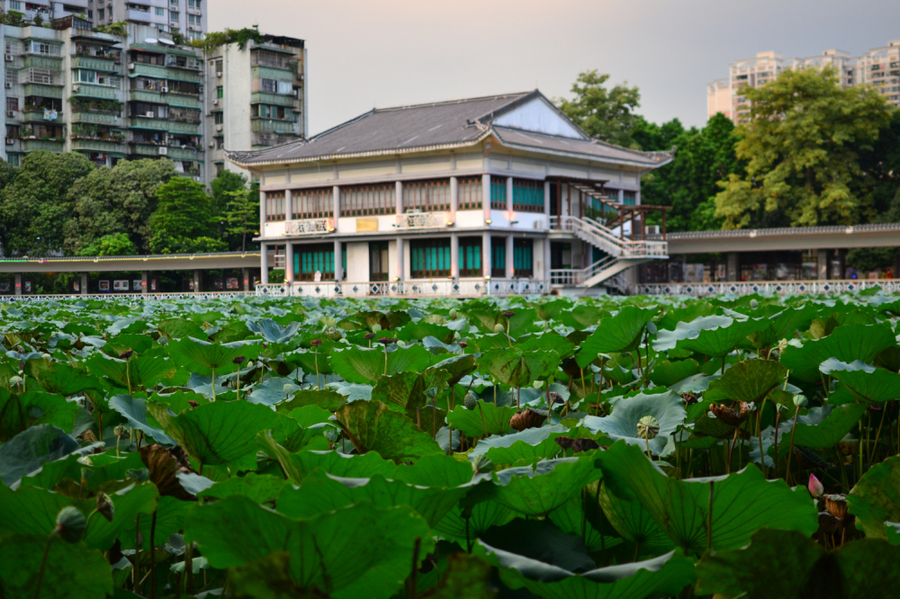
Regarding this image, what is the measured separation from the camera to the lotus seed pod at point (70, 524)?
72 cm

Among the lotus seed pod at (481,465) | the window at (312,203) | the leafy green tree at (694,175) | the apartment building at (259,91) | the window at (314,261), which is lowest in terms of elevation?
the lotus seed pod at (481,465)

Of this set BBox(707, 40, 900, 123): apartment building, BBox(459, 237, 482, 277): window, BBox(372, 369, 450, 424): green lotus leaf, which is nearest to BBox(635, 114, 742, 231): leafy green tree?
BBox(459, 237, 482, 277): window

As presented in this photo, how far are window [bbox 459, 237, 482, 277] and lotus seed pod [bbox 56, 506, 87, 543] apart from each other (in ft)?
88.3

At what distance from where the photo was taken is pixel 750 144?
33625 millimetres

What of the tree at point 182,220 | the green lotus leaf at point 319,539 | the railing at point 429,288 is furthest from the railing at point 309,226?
the green lotus leaf at point 319,539

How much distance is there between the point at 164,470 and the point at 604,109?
1560 inches

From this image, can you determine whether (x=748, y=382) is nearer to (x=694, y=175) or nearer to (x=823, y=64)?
(x=694, y=175)

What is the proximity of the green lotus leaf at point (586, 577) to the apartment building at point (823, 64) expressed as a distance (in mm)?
103802

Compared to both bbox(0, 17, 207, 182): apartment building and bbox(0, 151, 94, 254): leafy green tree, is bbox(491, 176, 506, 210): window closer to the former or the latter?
bbox(0, 151, 94, 254): leafy green tree

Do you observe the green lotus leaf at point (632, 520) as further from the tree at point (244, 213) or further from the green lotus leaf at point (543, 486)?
the tree at point (244, 213)

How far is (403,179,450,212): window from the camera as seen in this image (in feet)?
91.9

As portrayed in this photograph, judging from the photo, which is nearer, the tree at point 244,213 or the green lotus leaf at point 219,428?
the green lotus leaf at point 219,428

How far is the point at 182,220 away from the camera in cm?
4019

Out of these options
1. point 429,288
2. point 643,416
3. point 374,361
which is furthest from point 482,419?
point 429,288
